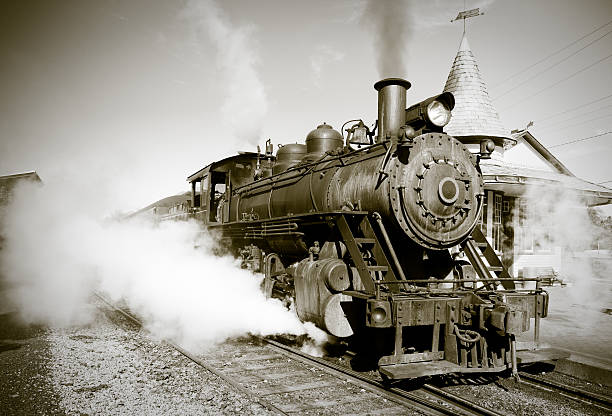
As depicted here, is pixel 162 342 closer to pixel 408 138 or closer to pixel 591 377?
pixel 408 138

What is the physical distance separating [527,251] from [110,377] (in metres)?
14.0

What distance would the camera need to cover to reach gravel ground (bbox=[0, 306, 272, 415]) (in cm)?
418

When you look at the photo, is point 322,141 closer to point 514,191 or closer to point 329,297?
point 329,297

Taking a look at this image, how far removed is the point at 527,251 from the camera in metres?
14.9

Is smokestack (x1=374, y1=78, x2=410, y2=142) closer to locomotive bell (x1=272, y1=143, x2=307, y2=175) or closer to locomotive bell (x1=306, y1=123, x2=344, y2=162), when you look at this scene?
locomotive bell (x1=306, y1=123, x2=344, y2=162)

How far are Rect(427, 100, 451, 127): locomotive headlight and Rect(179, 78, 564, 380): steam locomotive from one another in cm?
2

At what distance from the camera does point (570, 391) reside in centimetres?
488

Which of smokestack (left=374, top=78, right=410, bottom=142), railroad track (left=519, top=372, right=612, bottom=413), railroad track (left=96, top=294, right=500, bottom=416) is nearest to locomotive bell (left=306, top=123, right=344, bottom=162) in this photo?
smokestack (left=374, top=78, right=410, bottom=142)

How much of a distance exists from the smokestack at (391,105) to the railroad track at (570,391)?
362cm

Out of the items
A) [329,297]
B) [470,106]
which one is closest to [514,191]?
[470,106]

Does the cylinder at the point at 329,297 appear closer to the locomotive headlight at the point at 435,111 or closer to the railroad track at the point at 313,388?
the railroad track at the point at 313,388

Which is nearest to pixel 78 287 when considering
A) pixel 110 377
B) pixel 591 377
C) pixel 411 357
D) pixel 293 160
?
pixel 293 160

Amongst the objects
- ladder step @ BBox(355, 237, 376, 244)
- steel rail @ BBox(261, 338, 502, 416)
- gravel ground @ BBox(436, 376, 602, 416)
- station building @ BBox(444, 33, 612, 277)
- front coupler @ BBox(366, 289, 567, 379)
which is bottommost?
gravel ground @ BBox(436, 376, 602, 416)

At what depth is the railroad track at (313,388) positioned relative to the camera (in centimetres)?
421
